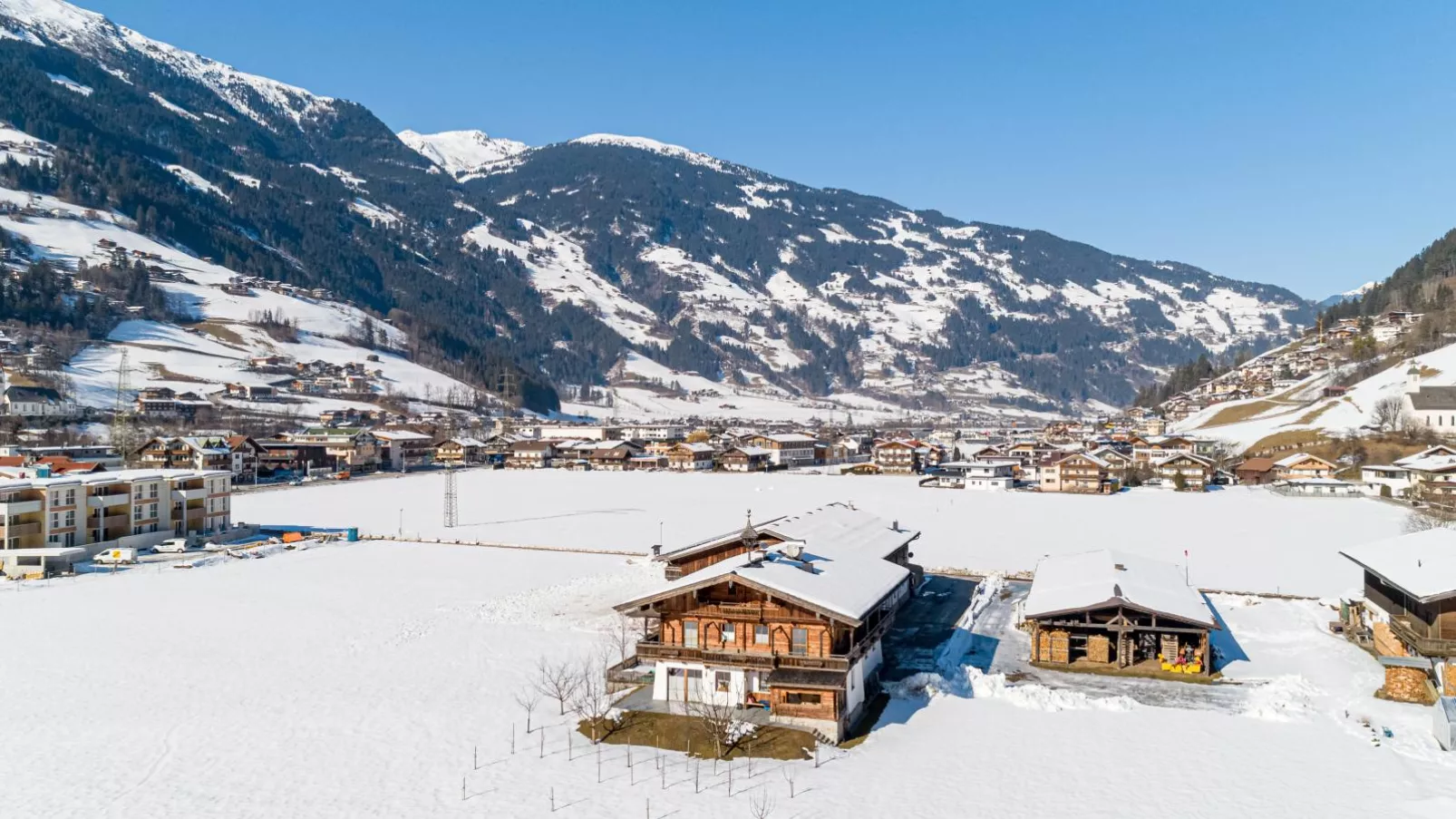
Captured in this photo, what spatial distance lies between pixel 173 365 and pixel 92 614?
12133 cm

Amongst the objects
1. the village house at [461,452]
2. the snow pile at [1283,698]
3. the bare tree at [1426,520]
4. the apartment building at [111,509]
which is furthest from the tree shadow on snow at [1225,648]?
the village house at [461,452]

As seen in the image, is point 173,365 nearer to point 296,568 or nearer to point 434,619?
point 296,568

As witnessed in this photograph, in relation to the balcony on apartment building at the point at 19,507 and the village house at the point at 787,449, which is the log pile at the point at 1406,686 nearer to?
the balcony on apartment building at the point at 19,507

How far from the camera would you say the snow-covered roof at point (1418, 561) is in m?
22.5

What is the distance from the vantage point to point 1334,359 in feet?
392

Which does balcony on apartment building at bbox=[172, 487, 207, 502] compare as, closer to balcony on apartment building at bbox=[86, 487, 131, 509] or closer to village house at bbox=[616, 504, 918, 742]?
balcony on apartment building at bbox=[86, 487, 131, 509]

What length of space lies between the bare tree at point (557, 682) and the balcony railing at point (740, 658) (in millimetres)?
1997

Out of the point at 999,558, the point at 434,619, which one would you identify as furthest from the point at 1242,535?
the point at 434,619

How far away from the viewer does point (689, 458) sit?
10144cm

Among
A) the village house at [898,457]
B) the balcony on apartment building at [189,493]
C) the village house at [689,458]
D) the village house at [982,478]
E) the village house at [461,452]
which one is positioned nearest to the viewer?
the balcony on apartment building at [189,493]

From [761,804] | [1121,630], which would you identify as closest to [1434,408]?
[1121,630]

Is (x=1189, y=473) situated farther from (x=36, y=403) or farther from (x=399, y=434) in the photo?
(x=36, y=403)

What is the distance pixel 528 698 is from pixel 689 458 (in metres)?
79.5

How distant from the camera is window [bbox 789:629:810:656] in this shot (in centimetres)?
2111
